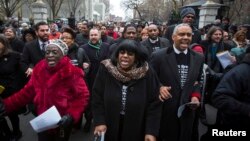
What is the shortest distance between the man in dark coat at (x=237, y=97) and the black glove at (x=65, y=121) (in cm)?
165

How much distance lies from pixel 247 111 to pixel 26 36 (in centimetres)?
682

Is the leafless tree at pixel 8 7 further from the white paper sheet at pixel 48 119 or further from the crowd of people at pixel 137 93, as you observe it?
the white paper sheet at pixel 48 119

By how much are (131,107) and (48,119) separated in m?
0.95

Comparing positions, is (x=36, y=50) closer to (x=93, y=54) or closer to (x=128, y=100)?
(x=93, y=54)

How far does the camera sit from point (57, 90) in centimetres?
339

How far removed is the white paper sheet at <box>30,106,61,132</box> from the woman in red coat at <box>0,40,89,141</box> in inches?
3.1

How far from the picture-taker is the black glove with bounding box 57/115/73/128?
3242mm

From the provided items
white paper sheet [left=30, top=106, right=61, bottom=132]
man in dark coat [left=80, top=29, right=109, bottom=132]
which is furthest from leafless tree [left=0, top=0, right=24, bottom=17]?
white paper sheet [left=30, top=106, right=61, bottom=132]

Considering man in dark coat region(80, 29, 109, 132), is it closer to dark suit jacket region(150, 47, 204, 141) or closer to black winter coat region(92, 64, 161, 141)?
dark suit jacket region(150, 47, 204, 141)

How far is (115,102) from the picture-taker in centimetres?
309

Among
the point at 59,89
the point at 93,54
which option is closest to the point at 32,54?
the point at 93,54

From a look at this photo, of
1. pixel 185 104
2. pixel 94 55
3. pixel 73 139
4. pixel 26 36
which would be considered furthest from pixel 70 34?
pixel 26 36

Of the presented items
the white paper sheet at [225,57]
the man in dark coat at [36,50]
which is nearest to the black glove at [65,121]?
the man in dark coat at [36,50]

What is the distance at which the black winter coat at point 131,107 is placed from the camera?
308 centimetres
